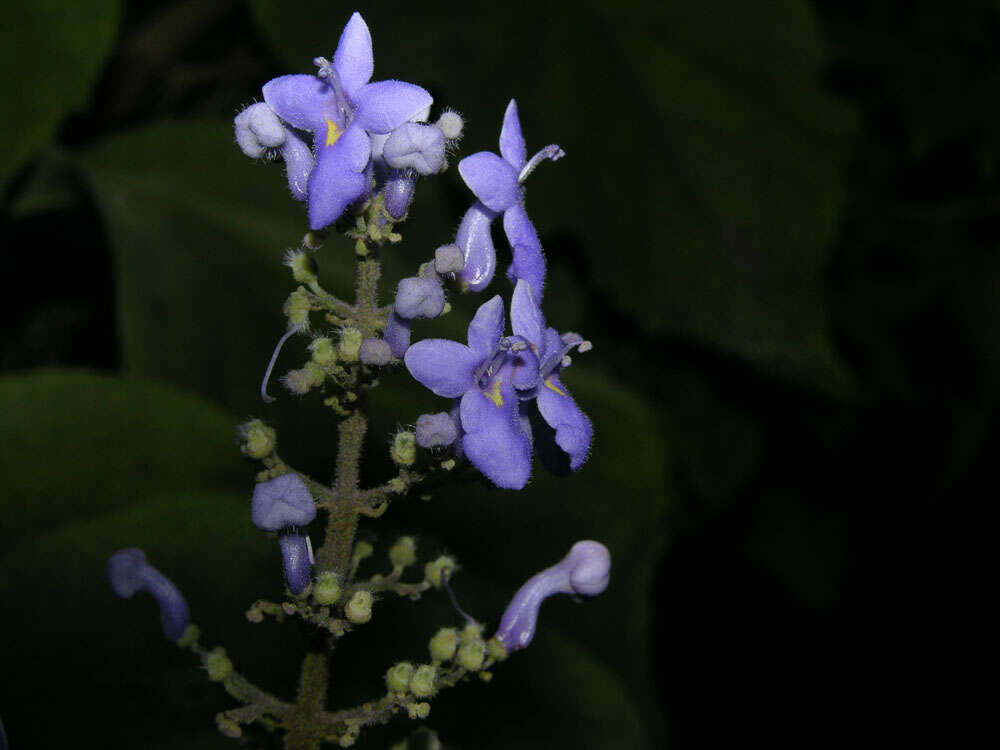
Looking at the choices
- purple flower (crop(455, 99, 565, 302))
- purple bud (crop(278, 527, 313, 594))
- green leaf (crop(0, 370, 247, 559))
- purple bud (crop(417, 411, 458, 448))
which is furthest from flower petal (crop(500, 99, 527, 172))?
green leaf (crop(0, 370, 247, 559))

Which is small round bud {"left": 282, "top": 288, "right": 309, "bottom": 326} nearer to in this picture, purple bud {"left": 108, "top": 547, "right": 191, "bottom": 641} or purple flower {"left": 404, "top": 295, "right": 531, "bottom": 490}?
purple flower {"left": 404, "top": 295, "right": 531, "bottom": 490}

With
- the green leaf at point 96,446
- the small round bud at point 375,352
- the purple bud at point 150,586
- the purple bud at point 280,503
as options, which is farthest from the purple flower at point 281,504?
the green leaf at point 96,446

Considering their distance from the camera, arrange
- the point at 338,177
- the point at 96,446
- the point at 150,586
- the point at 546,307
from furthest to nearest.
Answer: the point at 546,307
the point at 96,446
the point at 150,586
the point at 338,177

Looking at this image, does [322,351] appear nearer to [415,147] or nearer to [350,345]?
[350,345]

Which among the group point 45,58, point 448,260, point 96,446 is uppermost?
point 45,58

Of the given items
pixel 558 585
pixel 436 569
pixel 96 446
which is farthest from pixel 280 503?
pixel 96 446

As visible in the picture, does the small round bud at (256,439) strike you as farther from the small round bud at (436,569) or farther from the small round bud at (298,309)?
the small round bud at (436,569)

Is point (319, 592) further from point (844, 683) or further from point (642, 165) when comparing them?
point (844, 683)
